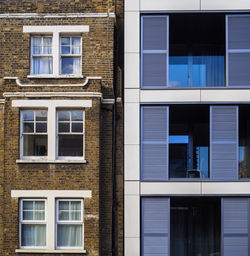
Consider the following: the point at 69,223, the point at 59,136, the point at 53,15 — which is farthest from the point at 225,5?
the point at 69,223

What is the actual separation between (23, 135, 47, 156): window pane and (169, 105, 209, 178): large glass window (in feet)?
15.6

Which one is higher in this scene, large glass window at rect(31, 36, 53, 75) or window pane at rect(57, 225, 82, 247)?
large glass window at rect(31, 36, 53, 75)

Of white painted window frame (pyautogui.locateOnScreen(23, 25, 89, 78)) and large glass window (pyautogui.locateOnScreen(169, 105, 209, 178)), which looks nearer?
white painted window frame (pyautogui.locateOnScreen(23, 25, 89, 78))

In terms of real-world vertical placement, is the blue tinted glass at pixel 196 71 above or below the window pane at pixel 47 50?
below

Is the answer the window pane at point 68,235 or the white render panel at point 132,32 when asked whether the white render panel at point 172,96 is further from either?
the window pane at point 68,235

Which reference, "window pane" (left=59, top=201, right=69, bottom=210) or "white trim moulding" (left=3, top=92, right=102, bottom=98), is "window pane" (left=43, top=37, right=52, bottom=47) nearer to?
"white trim moulding" (left=3, top=92, right=102, bottom=98)

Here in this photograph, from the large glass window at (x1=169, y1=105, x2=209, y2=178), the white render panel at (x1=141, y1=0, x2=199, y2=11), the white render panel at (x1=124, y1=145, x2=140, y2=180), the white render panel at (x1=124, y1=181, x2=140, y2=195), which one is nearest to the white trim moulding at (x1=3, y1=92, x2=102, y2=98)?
the white render panel at (x1=124, y1=145, x2=140, y2=180)

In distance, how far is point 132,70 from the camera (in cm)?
1339

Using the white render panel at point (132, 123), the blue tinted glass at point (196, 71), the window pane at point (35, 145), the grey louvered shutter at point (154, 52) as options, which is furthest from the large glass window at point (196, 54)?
the window pane at point (35, 145)

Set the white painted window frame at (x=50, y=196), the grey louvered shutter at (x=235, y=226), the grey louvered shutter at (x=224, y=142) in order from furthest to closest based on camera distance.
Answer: the grey louvered shutter at (x=224, y=142), the grey louvered shutter at (x=235, y=226), the white painted window frame at (x=50, y=196)

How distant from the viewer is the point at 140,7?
13.5 metres

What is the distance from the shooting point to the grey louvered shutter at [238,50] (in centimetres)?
1327

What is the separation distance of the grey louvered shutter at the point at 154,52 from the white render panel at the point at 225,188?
4.02 m

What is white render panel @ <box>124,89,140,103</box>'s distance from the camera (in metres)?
13.3
